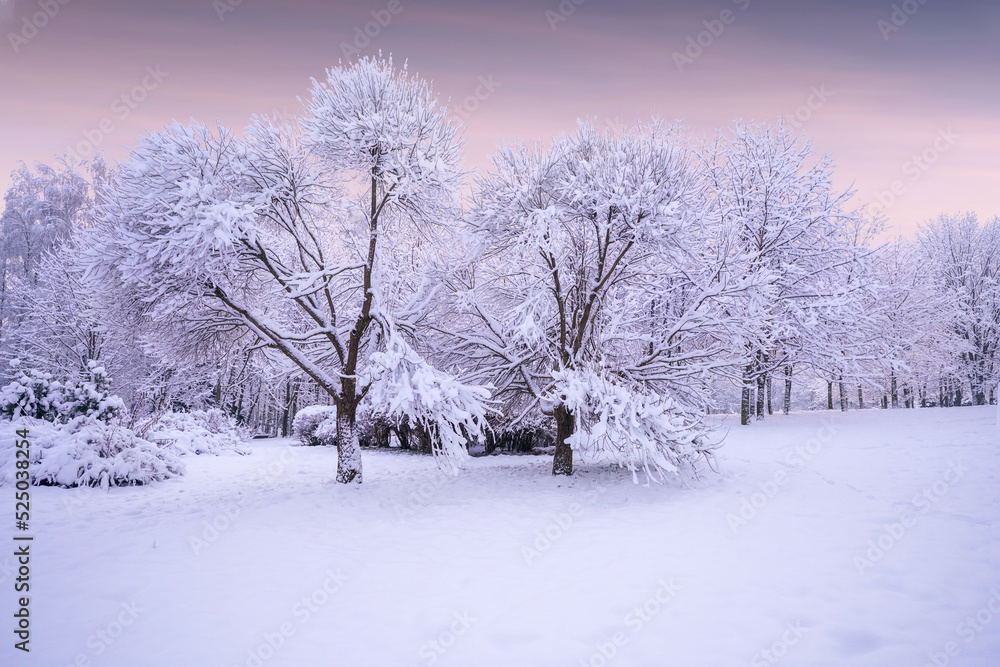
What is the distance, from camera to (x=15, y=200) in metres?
22.2

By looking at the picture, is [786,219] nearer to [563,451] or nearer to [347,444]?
[563,451]

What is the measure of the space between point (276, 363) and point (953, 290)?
1215 inches

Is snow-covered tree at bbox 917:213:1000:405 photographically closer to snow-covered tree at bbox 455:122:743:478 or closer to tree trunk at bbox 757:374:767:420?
tree trunk at bbox 757:374:767:420

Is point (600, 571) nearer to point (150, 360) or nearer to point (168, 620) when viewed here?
point (168, 620)

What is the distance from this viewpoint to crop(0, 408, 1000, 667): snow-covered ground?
3418 mm

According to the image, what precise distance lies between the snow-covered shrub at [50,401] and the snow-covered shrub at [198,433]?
196 cm

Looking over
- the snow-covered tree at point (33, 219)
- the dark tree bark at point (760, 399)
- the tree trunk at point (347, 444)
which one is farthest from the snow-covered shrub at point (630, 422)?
the snow-covered tree at point (33, 219)

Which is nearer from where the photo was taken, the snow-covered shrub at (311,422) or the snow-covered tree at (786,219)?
the snow-covered tree at (786,219)

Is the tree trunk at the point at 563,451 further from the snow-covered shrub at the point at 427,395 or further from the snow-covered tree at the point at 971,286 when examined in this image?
the snow-covered tree at the point at 971,286

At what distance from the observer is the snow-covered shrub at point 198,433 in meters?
14.1

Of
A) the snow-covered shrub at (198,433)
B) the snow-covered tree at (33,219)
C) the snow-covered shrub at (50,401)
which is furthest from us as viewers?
the snow-covered tree at (33,219)

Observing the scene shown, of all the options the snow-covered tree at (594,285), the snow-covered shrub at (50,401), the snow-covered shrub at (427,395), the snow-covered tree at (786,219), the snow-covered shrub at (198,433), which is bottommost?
the snow-covered shrub at (198,433)

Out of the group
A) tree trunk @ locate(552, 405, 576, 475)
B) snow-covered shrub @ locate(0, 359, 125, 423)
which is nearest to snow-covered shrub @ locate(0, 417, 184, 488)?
snow-covered shrub @ locate(0, 359, 125, 423)

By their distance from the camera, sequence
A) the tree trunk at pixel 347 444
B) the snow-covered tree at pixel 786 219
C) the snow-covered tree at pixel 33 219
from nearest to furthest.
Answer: the tree trunk at pixel 347 444 → the snow-covered tree at pixel 786 219 → the snow-covered tree at pixel 33 219
